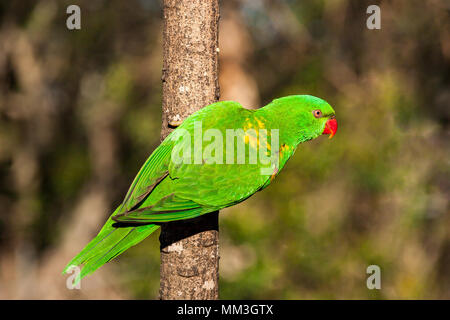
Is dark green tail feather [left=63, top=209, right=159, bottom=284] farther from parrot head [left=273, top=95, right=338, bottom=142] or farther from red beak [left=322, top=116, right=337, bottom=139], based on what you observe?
red beak [left=322, top=116, right=337, bottom=139]

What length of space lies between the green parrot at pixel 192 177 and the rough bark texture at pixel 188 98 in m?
0.10

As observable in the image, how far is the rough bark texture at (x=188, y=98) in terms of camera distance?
6.77 ft

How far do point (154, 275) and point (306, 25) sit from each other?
14.8ft

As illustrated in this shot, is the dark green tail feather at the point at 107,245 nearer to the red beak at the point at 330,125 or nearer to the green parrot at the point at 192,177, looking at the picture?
the green parrot at the point at 192,177

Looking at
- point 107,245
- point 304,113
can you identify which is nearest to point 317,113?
point 304,113

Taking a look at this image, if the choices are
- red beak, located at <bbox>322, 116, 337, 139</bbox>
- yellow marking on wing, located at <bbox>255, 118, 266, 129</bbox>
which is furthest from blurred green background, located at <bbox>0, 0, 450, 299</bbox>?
yellow marking on wing, located at <bbox>255, 118, 266, 129</bbox>

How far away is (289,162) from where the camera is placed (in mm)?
5699

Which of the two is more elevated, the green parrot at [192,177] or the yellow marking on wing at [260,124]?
the yellow marking on wing at [260,124]

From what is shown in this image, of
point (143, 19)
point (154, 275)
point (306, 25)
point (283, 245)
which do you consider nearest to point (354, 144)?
point (283, 245)

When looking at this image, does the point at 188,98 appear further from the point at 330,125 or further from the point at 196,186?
the point at 330,125

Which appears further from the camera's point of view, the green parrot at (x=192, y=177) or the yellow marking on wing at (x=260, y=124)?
the yellow marking on wing at (x=260, y=124)

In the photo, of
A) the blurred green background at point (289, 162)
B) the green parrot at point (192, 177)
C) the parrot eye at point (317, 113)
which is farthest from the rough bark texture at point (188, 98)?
the blurred green background at point (289, 162)

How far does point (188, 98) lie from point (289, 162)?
3.76m
